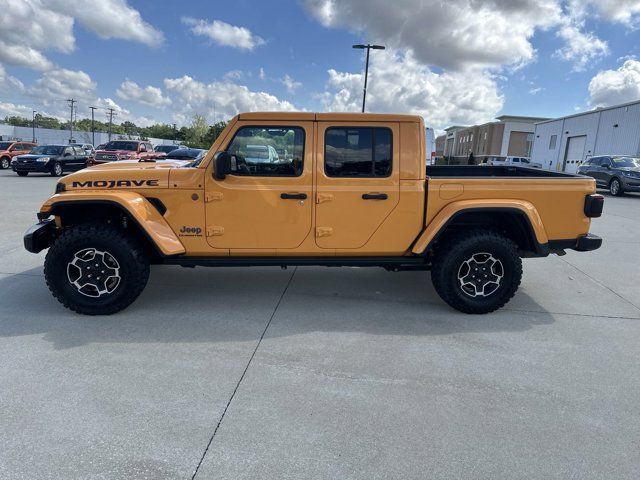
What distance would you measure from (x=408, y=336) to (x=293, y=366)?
3.67 feet

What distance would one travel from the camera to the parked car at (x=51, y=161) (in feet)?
62.4

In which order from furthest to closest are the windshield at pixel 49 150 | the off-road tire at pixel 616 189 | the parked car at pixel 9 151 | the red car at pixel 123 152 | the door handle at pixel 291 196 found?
the parked car at pixel 9 151 → the windshield at pixel 49 150 → the red car at pixel 123 152 → the off-road tire at pixel 616 189 → the door handle at pixel 291 196

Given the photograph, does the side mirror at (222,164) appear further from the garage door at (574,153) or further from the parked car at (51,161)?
the garage door at (574,153)

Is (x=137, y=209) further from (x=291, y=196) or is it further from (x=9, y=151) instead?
(x=9, y=151)

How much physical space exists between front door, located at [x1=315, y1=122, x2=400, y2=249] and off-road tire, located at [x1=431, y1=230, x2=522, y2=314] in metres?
0.73

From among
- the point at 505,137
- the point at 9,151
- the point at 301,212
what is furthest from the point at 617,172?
the point at 505,137

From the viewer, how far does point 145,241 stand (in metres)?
4.12

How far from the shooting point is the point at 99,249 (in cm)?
384

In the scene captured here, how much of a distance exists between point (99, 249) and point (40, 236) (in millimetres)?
644

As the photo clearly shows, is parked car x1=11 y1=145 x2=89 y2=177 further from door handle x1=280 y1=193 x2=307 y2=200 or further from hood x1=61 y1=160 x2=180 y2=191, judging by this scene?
door handle x1=280 y1=193 x2=307 y2=200

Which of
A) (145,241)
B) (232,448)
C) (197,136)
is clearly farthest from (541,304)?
(197,136)

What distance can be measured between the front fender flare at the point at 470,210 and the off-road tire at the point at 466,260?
27cm

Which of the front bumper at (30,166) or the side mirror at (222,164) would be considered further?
the front bumper at (30,166)

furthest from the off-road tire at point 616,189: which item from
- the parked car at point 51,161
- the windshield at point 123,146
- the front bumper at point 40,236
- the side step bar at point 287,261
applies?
→ the parked car at point 51,161
